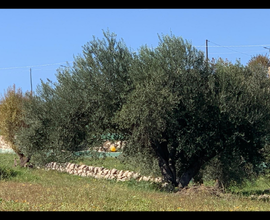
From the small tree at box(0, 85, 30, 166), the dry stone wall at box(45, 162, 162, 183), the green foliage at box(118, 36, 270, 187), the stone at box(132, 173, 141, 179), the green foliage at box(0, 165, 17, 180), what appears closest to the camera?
the green foliage at box(118, 36, 270, 187)

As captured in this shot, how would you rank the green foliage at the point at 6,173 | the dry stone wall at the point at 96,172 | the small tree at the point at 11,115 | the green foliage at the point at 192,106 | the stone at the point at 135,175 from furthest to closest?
the small tree at the point at 11,115 < the dry stone wall at the point at 96,172 < the stone at the point at 135,175 < the green foliage at the point at 6,173 < the green foliage at the point at 192,106

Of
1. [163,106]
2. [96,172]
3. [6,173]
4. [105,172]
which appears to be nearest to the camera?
[163,106]

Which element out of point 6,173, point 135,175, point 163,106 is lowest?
point 135,175

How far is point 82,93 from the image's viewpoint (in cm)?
1579

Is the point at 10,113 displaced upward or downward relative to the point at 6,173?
upward

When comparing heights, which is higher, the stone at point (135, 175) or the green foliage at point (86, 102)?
the green foliage at point (86, 102)

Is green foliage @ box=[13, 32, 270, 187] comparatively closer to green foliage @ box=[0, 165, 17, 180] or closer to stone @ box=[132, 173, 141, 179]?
green foliage @ box=[0, 165, 17, 180]

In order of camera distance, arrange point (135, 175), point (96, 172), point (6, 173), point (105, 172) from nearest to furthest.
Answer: point (6, 173)
point (135, 175)
point (105, 172)
point (96, 172)

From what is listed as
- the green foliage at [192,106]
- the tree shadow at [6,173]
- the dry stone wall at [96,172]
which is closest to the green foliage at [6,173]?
the tree shadow at [6,173]

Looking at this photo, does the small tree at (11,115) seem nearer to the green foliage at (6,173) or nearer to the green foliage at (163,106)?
the green foliage at (6,173)

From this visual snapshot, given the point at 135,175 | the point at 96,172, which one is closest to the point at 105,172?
the point at 96,172

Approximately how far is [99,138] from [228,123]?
536cm

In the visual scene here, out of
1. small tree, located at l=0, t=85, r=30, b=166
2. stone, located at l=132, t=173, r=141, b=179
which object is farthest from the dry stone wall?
small tree, located at l=0, t=85, r=30, b=166

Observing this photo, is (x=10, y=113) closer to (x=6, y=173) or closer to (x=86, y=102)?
(x=6, y=173)
